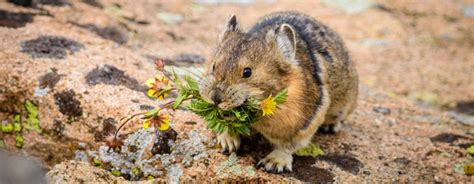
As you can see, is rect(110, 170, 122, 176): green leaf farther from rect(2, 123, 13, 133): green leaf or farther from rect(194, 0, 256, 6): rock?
rect(194, 0, 256, 6): rock

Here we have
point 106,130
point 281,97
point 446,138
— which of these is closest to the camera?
point 281,97

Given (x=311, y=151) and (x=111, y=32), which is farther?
(x=111, y=32)

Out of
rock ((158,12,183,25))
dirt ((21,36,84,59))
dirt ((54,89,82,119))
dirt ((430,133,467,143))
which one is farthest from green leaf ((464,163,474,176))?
rock ((158,12,183,25))

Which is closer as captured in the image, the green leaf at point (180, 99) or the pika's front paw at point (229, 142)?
the green leaf at point (180, 99)

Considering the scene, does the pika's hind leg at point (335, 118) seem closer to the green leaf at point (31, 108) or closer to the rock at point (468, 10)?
the green leaf at point (31, 108)

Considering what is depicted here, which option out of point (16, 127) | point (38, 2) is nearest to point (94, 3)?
point (38, 2)

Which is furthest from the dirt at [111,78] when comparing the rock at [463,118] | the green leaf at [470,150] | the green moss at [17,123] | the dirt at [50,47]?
the rock at [463,118]

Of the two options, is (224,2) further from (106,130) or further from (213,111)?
(213,111)

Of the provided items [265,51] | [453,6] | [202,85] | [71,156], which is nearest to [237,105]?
[202,85]
